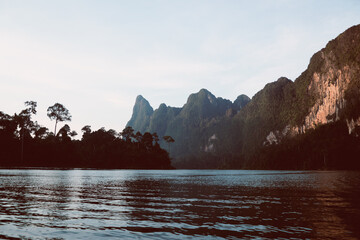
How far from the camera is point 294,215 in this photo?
16.2 metres

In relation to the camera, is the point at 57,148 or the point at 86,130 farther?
the point at 86,130

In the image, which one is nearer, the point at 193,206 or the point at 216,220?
the point at 216,220

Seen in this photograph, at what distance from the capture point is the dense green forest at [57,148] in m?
114

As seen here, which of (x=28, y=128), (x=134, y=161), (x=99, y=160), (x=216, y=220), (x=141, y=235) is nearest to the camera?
(x=141, y=235)

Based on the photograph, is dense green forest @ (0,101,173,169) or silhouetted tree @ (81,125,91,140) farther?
silhouetted tree @ (81,125,91,140)

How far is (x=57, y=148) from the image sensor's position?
428 ft

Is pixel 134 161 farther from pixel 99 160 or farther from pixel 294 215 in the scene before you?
pixel 294 215

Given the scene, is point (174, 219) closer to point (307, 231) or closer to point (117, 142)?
point (307, 231)

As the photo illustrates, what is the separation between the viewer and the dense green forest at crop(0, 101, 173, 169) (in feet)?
374

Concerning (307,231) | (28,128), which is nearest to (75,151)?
(28,128)

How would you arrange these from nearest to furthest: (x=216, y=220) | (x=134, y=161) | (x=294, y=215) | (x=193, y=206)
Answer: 1. (x=216, y=220)
2. (x=294, y=215)
3. (x=193, y=206)
4. (x=134, y=161)

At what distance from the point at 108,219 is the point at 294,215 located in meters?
9.15

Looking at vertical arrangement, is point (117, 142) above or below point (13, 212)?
above

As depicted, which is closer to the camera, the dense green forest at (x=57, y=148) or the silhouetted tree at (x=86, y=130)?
the dense green forest at (x=57, y=148)
